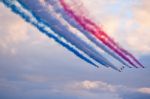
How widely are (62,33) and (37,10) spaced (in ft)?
23.6

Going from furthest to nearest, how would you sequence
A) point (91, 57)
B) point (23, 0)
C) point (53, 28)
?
point (91, 57), point (53, 28), point (23, 0)

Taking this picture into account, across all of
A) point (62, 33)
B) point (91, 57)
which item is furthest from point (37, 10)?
point (91, 57)

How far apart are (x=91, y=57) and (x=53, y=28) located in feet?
34.5

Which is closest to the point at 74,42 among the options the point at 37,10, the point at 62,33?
the point at 62,33

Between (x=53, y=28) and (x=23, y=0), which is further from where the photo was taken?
(x=53, y=28)

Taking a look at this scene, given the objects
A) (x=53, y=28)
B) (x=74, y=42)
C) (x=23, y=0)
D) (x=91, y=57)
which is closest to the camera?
(x=23, y=0)

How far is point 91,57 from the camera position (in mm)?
62031

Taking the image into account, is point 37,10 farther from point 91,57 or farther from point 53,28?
point 91,57

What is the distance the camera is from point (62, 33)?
2174 inches

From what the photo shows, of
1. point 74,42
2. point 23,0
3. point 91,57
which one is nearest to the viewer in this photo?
point 23,0

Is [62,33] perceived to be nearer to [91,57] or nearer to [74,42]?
[74,42]

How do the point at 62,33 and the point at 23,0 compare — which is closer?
the point at 23,0

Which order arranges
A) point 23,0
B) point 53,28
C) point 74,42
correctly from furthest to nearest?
1. point 74,42
2. point 53,28
3. point 23,0

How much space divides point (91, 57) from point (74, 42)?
5.41 meters
